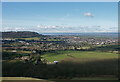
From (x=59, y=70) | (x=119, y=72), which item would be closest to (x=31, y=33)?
(x=59, y=70)

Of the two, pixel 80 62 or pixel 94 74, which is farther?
pixel 80 62

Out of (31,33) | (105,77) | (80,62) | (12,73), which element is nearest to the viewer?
(105,77)

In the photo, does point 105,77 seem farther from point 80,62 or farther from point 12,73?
point 12,73

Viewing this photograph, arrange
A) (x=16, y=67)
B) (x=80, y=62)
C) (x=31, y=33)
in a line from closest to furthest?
1. (x=16, y=67)
2. (x=80, y=62)
3. (x=31, y=33)

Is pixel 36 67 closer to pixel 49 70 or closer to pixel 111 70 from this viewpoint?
pixel 49 70

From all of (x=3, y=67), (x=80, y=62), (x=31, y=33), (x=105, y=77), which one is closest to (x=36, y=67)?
(x=3, y=67)

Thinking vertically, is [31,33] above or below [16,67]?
above
